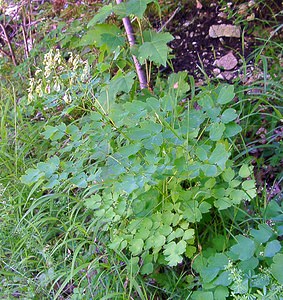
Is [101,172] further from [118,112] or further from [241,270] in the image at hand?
[241,270]

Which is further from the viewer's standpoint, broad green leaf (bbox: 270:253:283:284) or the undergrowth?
the undergrowth

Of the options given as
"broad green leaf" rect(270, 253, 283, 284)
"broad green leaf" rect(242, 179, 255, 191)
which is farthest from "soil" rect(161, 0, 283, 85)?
"broad green leaf" rect(270, 253, 283, 284)

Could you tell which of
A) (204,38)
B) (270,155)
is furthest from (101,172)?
(204,38)

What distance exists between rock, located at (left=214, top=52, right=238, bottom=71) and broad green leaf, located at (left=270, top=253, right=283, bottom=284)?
1.48 m

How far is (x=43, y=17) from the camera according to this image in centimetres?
388

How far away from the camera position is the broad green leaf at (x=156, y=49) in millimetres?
2348

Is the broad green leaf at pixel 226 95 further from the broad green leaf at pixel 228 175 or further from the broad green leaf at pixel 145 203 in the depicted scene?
the broad green leaf at pixel 145 203

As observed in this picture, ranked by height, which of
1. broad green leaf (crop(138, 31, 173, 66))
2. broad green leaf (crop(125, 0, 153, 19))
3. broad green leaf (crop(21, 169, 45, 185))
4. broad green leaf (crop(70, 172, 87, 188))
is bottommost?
broad green leaf (crop(70, 172, 87, 188))

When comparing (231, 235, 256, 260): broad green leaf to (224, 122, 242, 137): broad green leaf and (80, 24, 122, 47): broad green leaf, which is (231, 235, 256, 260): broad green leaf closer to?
(224, 122, 242, 137): broad green leaf

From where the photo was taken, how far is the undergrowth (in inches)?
70.8

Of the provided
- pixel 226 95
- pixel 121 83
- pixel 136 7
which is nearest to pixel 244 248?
pixel 226 95

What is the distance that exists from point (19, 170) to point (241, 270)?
159 centimetres

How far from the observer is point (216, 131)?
Result: 6.22 feet

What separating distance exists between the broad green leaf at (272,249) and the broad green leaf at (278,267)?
0.23 feet
